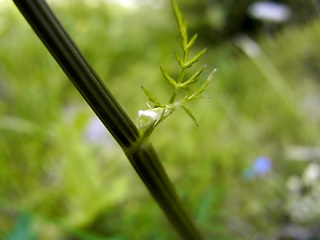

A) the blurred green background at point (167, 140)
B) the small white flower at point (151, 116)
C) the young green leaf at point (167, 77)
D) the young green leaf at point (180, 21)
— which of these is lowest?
the small white flower at point (151, 116)

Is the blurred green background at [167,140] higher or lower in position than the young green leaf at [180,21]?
higher

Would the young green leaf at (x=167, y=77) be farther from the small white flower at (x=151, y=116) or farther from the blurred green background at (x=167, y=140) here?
the blurred green background at (x=167, y=140)

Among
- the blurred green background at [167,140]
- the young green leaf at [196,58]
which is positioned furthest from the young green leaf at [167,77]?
the blurred green background at [167,140]

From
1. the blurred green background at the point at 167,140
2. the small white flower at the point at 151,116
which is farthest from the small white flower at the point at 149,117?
the blurred green background at the point at 167,140

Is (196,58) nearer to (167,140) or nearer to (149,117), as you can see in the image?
(149,117)

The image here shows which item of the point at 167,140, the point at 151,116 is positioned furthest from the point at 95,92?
the point at 167,140

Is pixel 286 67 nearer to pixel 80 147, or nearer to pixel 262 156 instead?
pixel 262 156

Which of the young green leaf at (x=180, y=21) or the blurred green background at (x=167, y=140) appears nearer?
the young green leaf at (x=180, y=21)
